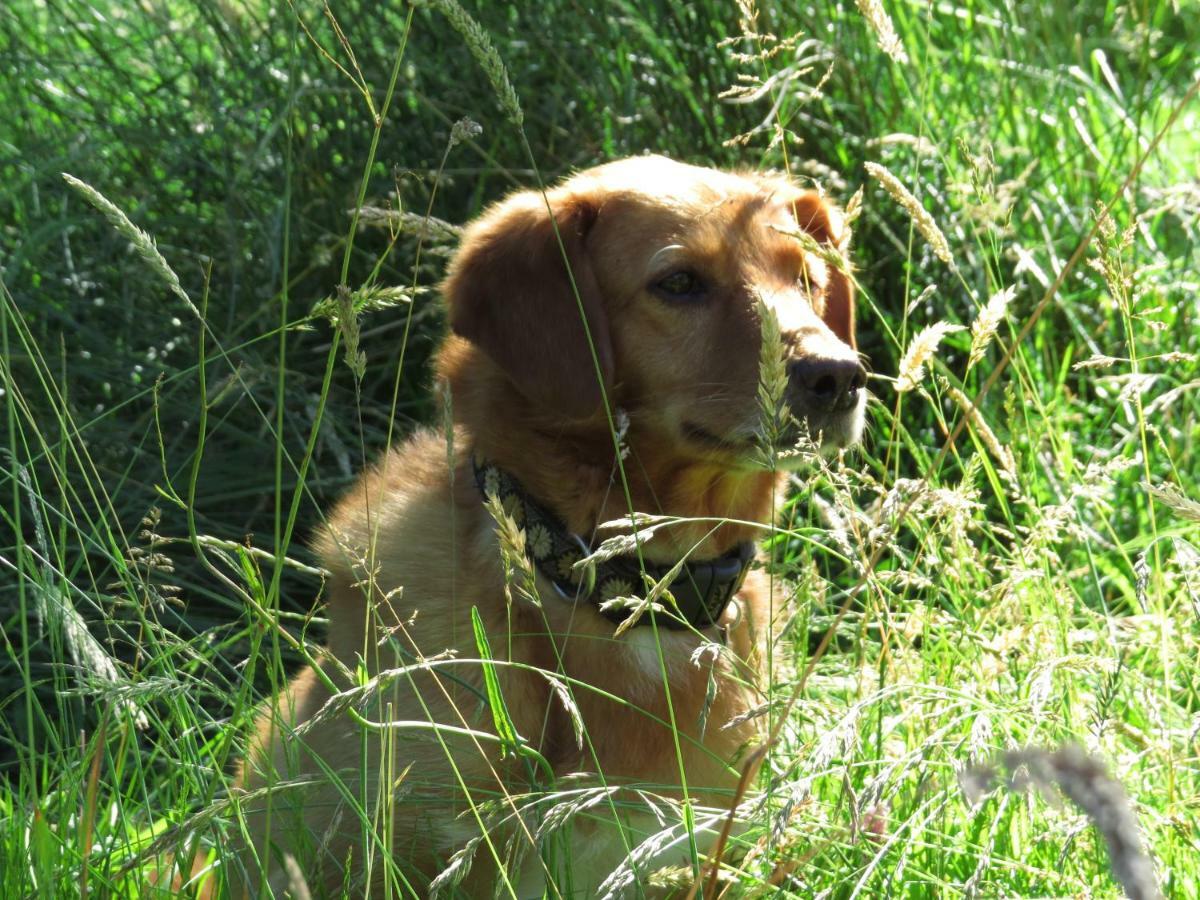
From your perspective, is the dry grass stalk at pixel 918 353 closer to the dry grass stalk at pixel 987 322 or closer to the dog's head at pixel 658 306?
the dry grass stalk at pixel 987 322

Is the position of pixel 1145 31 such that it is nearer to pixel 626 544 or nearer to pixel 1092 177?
pixel 1092 177

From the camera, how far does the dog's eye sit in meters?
2.59

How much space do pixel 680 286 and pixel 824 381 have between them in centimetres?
36

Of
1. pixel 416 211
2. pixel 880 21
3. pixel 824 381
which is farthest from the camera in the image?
pixel 416 211

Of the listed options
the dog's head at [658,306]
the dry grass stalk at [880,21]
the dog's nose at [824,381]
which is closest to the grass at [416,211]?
the dog's head at [658,306]

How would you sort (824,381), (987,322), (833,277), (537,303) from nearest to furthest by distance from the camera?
(987,322)
(824,381)
(537,303)
(833,277)

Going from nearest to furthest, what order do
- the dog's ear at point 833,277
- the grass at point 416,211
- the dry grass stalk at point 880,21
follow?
the dry grass stalk at point 880,21 < the dog's ear at point 833,277 < the grass at point 416,211

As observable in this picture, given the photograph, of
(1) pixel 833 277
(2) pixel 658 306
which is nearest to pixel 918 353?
(2) pixel 658 306

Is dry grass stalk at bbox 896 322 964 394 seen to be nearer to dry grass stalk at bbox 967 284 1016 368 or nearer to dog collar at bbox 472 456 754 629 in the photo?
dry grass stalk at bbox 967 284 1016 368

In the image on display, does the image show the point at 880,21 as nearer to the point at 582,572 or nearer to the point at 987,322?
the point at 987,322

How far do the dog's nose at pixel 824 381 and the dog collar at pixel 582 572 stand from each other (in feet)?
1.08

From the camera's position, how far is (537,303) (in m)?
2.50

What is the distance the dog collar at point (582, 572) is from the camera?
2.37 m

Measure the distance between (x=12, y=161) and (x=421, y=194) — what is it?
3.82 ft
